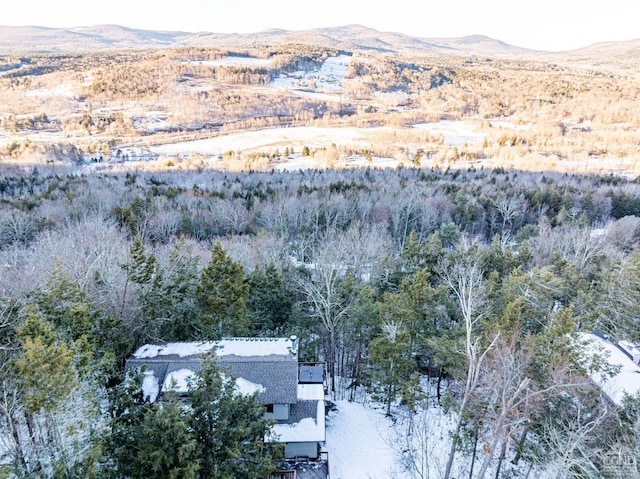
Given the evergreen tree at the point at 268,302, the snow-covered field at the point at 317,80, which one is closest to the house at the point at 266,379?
the evergreen tree at the point at 268,302

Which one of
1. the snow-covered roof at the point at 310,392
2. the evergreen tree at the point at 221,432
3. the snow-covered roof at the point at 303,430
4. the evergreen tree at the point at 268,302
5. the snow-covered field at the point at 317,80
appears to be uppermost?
the snow-covered field at the point at 317,80

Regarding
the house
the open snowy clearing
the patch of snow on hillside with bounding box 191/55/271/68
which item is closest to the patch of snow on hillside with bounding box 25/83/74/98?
the patch of snow on hillside with bounding box 191/55/271/68

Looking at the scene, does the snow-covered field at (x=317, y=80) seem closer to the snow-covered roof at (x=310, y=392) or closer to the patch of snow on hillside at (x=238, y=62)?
the patch of snow on hillside at (x=238, y=62)

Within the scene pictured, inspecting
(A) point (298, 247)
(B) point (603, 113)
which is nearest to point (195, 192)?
(A) point (298, 247)

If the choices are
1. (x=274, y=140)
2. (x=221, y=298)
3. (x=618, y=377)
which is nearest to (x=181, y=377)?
(x=221, y=298)

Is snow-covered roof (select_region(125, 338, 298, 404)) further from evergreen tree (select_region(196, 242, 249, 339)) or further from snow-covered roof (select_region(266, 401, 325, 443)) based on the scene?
evergreen tree (select_region(196, 242, 249, 339))

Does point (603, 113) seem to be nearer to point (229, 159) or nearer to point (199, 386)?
point (229, 159)
